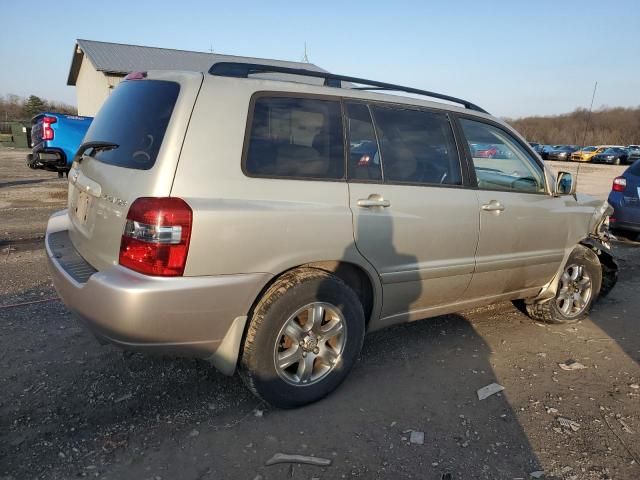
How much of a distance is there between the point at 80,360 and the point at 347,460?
1981 millimetres

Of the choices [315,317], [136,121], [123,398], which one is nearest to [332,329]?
[315,317]

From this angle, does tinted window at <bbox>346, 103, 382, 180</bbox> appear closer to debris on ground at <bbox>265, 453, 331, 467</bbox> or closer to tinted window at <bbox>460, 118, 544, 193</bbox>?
tinted window at <bbox>460, 118, 544, 193</bbox>

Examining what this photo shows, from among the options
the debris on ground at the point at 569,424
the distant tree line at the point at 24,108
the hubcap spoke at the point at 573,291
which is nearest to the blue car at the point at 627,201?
the hubcap spoke at the point at 573,291

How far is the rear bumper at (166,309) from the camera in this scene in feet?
7.55

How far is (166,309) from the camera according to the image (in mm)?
2336

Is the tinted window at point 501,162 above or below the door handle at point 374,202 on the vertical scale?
above

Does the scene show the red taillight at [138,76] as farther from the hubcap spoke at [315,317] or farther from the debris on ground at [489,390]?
the debris on ground at [489,390]

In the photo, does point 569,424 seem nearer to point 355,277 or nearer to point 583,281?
point 355,277

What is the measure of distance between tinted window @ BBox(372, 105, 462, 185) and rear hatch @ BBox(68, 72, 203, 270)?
1.25 metres

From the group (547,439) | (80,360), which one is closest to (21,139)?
(80,360)

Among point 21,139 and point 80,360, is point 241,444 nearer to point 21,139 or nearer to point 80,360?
point 80,360

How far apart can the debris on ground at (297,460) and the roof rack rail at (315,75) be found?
2013 millimetres

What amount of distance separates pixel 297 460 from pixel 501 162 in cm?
275

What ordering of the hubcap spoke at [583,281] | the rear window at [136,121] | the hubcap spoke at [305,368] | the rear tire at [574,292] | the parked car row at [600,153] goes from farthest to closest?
1. the parked car row at [600,153]
2. the hubcap spoke at [583,281]
3. the rear tire at [574,292]
4. the hubcap spoke at [305,368]
5. the rear window at [136,121]
